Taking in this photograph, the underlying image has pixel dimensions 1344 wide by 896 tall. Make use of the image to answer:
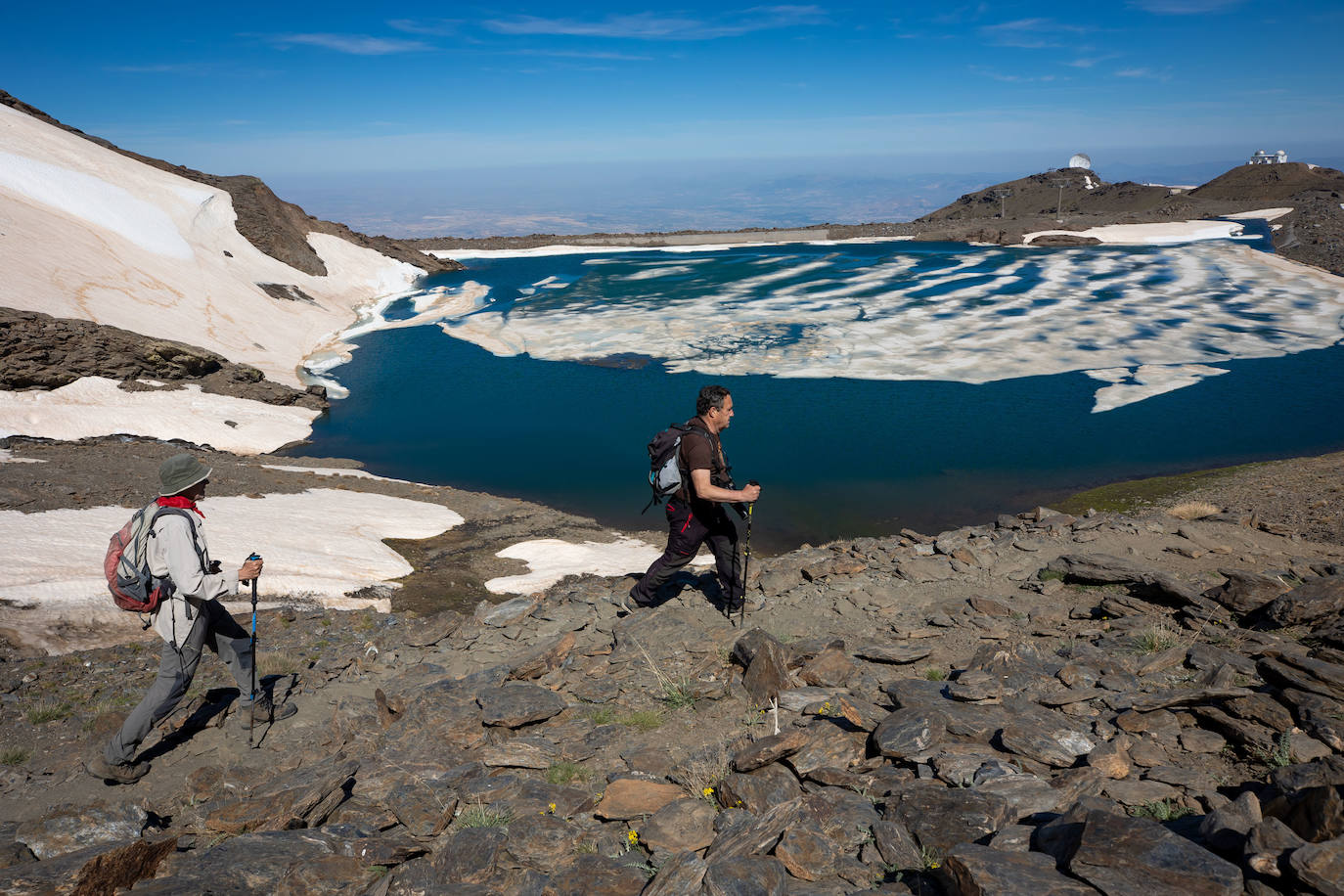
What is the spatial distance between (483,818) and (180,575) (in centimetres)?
288

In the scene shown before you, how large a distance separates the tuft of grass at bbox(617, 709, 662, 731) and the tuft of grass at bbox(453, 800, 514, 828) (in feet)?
4.77

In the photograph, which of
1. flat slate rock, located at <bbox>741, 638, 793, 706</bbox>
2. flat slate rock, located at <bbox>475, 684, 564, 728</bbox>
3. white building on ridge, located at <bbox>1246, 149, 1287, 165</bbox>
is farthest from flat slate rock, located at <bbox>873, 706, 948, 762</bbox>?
white building on ridge, located at <bbox>1246, 149, 1287, 165</bbox>

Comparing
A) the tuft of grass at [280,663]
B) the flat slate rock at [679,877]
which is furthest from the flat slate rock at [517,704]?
the tuft of grass at [280,663]

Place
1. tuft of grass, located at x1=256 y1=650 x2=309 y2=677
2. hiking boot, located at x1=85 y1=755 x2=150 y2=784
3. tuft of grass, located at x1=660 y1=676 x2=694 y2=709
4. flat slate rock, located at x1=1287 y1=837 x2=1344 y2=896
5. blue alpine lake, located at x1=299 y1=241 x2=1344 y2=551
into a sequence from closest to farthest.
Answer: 1. flat slate rock, located at x1=1287 y1=837 x2=1344 y2=896
2. hiking boot, located at x1=85 y1=755 x2=150 y2=784
3. tuft of grass, located at x1=660 y1=676 x2=694 y2=709
4. tuft of grass, located at x1=256 y1=650 x2=309 y2=677
5. blue alpine lake, located at x1=299 y1=241 x2=1344 y2=551

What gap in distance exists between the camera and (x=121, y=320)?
2570 cm

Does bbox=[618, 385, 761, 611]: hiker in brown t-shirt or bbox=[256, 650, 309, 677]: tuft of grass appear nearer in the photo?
bbox=[618, 385, 761, 611]: hiker in brown t-shirt

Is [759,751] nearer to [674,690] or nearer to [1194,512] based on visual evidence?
[674,690]

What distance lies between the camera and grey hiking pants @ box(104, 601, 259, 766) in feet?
19.1

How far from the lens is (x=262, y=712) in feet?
22.6

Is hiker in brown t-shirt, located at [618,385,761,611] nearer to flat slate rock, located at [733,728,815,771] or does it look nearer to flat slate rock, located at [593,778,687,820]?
flat slate rock, located at [733,728,815,771]

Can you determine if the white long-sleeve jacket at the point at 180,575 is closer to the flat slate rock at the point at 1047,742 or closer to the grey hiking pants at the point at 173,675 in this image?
the grey hiking pants at the point at 173,675

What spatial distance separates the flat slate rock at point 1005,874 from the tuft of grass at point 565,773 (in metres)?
2.58

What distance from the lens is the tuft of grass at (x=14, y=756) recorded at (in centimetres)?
623

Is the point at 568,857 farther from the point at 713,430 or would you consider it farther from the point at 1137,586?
the point at 1137,586
